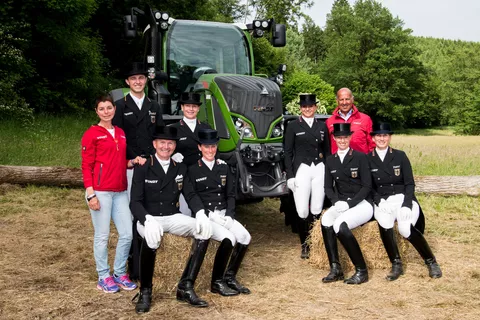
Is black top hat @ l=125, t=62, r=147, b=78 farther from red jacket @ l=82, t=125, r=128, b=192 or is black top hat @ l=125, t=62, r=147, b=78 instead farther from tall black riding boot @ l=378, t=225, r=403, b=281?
tall black riding boot @ l=378, t=225, r=403, b=281

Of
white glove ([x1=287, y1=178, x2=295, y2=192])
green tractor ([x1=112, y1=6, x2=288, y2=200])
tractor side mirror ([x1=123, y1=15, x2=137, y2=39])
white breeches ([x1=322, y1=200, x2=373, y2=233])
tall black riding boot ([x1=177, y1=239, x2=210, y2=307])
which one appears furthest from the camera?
tractor side mirror ([x1=123, y1=15, x2=137, y2=39])

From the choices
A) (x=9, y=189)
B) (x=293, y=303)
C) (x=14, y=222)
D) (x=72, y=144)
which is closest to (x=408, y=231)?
(x=293, y=303)

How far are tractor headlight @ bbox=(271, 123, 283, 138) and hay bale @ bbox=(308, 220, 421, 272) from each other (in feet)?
4.10

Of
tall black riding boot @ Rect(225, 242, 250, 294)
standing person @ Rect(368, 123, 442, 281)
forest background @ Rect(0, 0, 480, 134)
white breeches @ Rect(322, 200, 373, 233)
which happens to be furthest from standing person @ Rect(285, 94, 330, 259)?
forest background @ Rect(0, 0, 480, 134)

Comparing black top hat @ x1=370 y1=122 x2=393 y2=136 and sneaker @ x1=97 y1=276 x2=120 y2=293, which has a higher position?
black top hat @ x1=370 y1=122 x2=393 y2=136

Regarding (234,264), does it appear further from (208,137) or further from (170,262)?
(208,137)

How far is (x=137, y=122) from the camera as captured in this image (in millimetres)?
5500

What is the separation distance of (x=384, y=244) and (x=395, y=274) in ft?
1.06

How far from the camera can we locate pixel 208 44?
7.86m

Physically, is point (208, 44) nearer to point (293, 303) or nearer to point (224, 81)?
point (224, 81)

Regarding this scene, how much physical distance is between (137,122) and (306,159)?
1.91m

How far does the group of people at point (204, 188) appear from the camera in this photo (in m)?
5.00

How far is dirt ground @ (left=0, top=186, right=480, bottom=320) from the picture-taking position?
4.64 m

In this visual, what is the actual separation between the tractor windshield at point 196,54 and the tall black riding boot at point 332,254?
3.00 m
